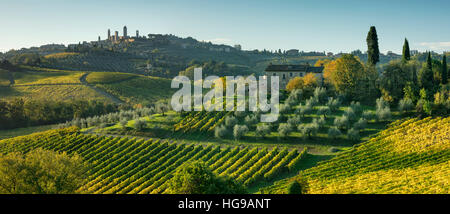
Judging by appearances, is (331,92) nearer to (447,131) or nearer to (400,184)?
(447,131)

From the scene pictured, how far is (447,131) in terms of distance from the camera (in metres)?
42.2

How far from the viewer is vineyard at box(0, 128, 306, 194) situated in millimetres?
39812

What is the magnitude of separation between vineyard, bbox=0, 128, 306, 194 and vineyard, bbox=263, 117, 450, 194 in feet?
13.8

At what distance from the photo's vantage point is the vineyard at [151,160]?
39812 millimetres

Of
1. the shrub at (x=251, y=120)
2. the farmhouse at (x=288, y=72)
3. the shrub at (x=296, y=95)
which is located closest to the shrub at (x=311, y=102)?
the shrub at (x=296, y=95)

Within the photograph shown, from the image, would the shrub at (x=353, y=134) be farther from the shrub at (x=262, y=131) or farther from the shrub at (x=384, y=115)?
the shrub at (x=262, y=131)

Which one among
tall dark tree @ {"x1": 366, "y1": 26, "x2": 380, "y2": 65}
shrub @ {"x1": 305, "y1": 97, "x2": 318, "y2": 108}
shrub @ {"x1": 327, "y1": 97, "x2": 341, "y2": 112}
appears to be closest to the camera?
shrub @ {"x1": 327, "y1": 97, "x2": 341, "y2": 112}

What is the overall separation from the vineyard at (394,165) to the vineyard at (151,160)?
4.21 meters

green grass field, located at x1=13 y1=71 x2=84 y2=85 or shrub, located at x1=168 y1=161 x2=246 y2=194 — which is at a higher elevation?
green grass field, located at x1=13 y1=71 x2=84 y2=85

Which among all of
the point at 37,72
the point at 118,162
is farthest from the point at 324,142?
the point at 37,72

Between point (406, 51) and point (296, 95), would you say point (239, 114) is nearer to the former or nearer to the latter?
point (296, 95)

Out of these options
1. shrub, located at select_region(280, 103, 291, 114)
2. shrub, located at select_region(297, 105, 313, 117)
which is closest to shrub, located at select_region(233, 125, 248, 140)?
shrub, located at select_region(280, 103, 291, 114)

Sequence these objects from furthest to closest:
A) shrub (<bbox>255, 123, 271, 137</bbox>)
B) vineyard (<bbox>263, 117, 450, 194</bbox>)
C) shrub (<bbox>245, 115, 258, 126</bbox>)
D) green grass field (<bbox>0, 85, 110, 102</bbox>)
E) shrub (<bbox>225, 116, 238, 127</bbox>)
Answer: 1. green grass field (<bbox>0, 85, 110, 102</bbox>)
2. shrub (<bbox>225, 116, 238, 127</bbox>)
3. shrub (<bbox>245, 115, 258, 126</bbox>)
4. shrub (<bbox>255, 123, 271, 137</bbox>)
5. vineyard (<bbox>263, 117, 450, 194</bbox>)

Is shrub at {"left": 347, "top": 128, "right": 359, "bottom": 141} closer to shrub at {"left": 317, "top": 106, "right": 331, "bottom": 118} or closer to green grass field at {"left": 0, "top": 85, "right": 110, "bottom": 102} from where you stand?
shrub at {"left": 317, "top": 106, "right": 331, "bottom": 118}
